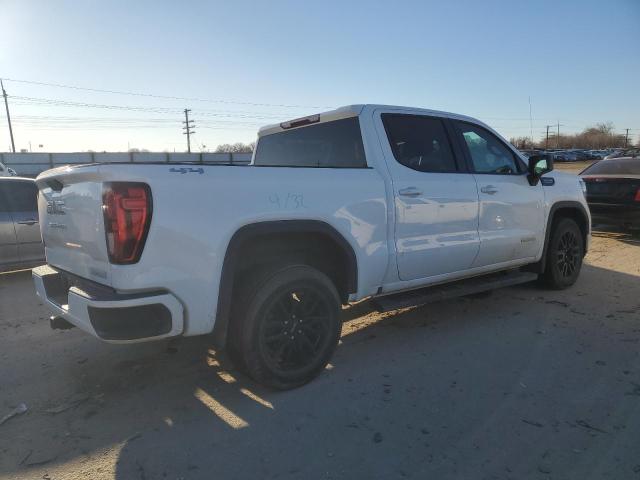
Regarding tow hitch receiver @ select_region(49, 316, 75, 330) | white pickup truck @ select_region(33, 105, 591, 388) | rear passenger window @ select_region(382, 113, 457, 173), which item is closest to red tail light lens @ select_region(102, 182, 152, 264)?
white pickup truck @ select_region(33, 105, 591, 388)

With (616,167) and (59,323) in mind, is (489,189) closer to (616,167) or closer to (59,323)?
(59,323)

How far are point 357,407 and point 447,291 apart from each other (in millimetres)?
1716

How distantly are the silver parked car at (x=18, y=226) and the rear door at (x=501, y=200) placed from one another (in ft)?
18.6

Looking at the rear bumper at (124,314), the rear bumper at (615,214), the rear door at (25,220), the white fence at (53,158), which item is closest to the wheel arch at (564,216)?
the rear bumper at (615,214)

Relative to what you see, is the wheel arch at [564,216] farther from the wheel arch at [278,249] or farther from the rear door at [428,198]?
the wheel arch at [278,249]

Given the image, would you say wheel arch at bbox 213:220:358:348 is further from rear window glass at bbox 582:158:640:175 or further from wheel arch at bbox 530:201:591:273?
rear window glass at bbox 582:158:640:175

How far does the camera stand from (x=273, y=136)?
491 centimetres

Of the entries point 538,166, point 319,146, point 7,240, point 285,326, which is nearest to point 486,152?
point 538,166

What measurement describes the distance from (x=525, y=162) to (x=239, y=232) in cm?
Answer: 366

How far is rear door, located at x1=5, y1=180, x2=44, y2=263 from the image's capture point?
21.5 feet

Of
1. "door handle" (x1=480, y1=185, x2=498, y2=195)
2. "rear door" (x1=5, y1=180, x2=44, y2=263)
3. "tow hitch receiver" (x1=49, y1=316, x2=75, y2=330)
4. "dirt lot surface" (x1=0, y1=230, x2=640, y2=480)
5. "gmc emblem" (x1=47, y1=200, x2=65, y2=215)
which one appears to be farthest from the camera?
"rear door" (x1=5, y1=180, x2=44, y2=263)

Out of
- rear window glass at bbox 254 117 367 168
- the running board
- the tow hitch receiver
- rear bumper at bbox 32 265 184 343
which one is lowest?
the running board

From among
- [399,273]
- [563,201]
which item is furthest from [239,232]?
[563,201]

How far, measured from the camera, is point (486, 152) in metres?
4.90
